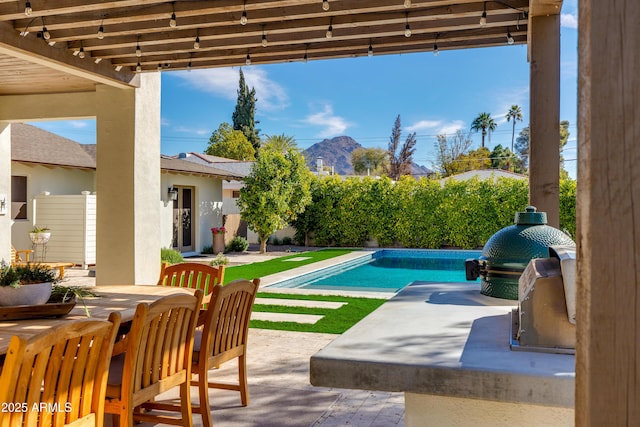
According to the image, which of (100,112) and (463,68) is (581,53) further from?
(463,68)

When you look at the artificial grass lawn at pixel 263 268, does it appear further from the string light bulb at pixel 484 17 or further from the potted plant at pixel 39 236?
the string light bulb at pixel 484 17

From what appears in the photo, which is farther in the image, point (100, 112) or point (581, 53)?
point (100, 112)

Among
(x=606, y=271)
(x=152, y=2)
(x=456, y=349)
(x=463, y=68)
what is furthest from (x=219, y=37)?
(x=463, y=68)

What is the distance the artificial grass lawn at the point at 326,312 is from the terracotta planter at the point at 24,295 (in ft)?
9.78

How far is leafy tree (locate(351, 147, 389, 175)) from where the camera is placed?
55.2 metres

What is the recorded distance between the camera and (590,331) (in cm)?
76

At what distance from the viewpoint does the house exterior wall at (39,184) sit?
12.3 meters

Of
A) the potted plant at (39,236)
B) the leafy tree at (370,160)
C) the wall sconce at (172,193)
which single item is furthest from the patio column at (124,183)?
the leafy tree at (370,160)

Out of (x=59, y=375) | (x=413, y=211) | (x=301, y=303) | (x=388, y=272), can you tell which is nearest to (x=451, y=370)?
(x=59, y=375)

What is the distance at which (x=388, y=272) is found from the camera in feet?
41.9

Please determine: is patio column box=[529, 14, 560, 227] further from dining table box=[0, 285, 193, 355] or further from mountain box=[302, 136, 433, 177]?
mountain box=[302, 136, 433, 177]

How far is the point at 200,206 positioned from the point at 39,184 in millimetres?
4703

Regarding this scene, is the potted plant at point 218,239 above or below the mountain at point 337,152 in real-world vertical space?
below

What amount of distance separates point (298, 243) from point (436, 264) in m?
6.00
